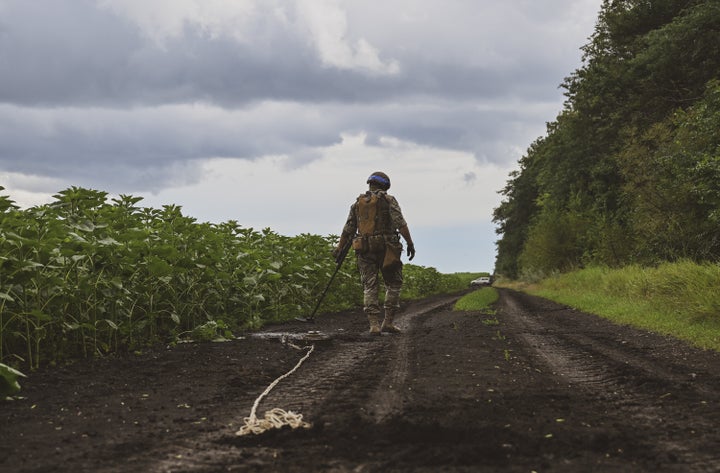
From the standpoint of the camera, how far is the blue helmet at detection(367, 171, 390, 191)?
35.2 feet

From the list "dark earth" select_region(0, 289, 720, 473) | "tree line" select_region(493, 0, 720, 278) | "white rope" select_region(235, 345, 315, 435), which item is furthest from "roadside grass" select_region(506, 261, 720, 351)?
"white rope" select_region(235, 345, 315, 435)

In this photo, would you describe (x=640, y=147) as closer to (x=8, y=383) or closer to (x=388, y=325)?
(x=388, y=325)

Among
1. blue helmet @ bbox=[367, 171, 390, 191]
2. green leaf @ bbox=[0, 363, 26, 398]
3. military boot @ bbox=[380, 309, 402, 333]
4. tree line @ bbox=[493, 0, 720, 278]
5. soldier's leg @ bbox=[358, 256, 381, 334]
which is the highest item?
tree line @ bbox=[493, 0, 720, 278]

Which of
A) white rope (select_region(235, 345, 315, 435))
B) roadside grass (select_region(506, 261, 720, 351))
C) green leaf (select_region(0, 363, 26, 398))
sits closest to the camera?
white rope (select_region(235, 345, 315, 435))

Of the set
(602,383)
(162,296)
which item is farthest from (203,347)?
(602,383)

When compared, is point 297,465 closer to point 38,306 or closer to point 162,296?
point 38,306

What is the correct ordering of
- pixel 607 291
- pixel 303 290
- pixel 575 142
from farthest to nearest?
pixel 575 142, pixel 607 291, pixel 303 290

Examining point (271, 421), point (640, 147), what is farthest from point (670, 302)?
point (640, 147)

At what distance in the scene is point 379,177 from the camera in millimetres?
10773

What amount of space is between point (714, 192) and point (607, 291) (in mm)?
4945

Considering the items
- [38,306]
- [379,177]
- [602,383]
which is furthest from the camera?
[379,177]

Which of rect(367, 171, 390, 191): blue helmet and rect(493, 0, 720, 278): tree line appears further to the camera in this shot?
rect(493, 0, 720, 278): tree line

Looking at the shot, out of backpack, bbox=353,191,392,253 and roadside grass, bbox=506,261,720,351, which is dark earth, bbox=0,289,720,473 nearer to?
roadside grass, bbox=506,261,720,351

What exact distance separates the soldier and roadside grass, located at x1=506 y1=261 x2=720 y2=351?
472 centimetres
